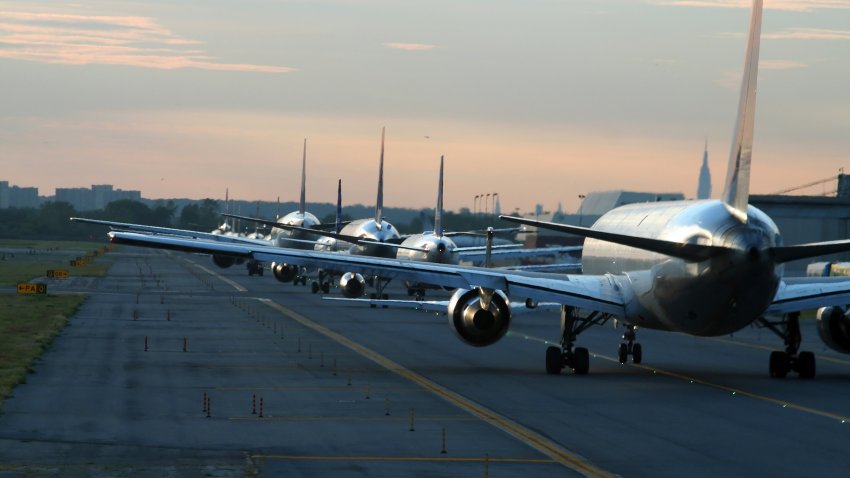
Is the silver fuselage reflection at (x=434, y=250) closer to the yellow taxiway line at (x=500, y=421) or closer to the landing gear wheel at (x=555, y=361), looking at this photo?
the yellow taxiway line at (x=500, y=421)

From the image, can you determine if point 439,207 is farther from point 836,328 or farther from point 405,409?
point 405,409

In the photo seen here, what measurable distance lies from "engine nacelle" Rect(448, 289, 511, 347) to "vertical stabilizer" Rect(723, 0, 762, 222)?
7240 mm

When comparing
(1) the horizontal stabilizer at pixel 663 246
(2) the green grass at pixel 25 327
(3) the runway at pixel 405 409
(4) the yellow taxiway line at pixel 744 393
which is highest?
(1) the horizontal stabilizer at pixel 663 246

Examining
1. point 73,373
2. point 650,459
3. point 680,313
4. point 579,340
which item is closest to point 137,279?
point 579,340

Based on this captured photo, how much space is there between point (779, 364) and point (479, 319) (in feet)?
31.8

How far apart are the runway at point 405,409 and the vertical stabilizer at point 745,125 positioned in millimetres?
5528

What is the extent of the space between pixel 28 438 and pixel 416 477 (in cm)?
833

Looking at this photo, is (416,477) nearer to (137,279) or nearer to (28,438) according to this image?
(28,438)

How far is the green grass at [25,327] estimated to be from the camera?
39638mm

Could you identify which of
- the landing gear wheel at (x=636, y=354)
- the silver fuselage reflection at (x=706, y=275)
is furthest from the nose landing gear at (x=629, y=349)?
the silver fuselage reflection at (x=706, y=275)

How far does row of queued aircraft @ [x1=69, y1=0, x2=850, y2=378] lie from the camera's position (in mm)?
34000

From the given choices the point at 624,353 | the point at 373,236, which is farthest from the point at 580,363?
the point at 373,236

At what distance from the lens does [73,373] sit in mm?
40188

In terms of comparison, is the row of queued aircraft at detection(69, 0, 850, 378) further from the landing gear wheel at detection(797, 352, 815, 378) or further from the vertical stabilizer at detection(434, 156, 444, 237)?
the vertical stabilizer at detection(434, 156, 444, 237)
